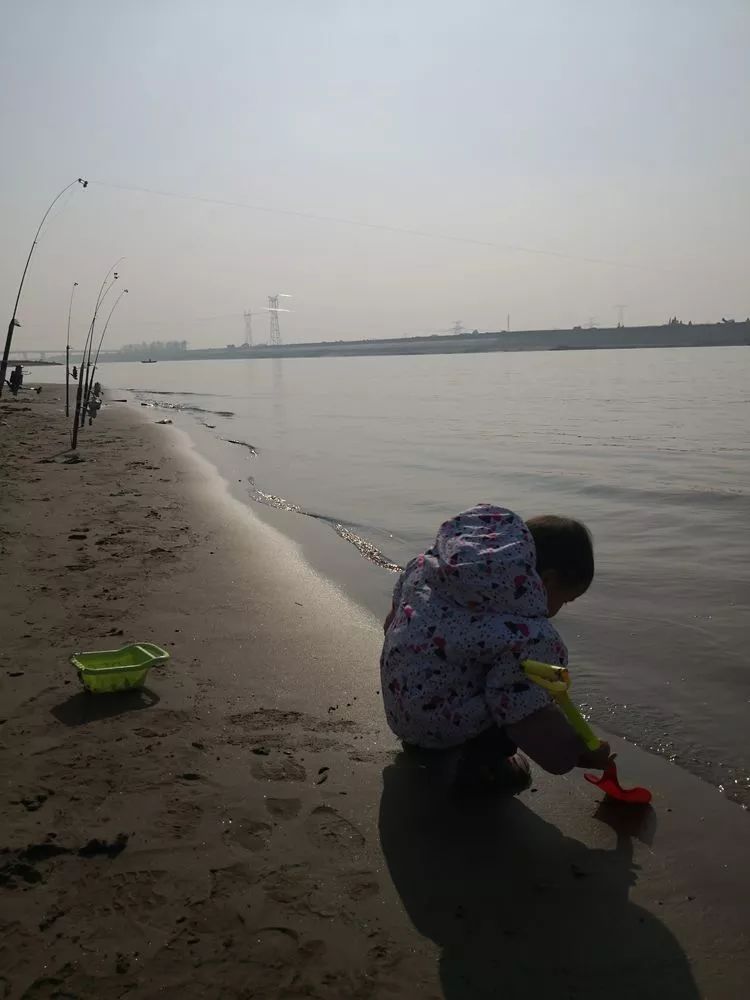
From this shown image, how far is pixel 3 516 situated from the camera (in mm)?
6293

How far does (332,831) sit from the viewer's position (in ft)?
7.77

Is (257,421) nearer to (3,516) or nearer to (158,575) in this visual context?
(3,516)

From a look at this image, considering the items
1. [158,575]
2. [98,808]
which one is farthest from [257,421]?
[98,808]

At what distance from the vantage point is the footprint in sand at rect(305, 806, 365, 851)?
7.56 ft

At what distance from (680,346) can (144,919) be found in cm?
13604

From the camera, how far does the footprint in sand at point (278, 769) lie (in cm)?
265

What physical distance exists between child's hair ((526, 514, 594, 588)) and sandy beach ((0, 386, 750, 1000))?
0.76 meters

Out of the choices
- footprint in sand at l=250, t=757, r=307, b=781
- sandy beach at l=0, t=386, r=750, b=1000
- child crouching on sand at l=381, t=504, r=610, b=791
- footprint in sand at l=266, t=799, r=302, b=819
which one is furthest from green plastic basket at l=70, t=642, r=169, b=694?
child crouching on sand at l=381, t=504, r=610, b=791

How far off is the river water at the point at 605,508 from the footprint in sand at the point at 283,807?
1.48 m

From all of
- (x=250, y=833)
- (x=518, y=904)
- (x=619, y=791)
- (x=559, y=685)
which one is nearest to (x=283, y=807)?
(x=250, y=833)

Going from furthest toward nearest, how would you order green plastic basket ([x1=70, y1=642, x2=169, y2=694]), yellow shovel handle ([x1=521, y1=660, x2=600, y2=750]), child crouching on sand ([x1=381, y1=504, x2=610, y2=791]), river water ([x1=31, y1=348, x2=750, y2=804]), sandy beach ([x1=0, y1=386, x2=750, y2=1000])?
river water ([x1=31, y1=348, x2=750, y2=804]), green plastic basket ([x1=70, y1=642, x2=169, y2=694]), child crouching on sand ([x1=381, y1=504, x2=610, y2=791]), yellow shovel handle ([x1=521, y1=660, x2=600, y2=750]), sandy beach ([x1=0, y1=386, x2=750, y2=1000])

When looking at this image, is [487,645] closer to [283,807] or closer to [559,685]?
[559,685]

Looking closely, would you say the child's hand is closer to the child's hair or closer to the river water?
the child's hair

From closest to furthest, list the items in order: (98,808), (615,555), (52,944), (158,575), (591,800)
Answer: (52,944) → (98,808) → (591,800) → (158,575) → (615,555)
